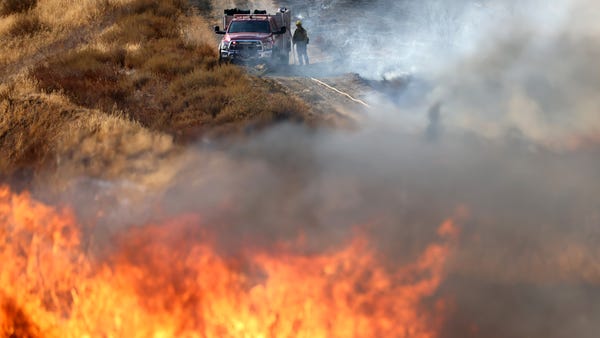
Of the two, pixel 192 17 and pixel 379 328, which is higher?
pixel 192 17

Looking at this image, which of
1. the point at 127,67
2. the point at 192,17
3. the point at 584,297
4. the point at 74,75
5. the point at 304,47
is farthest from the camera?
the point at 192,17

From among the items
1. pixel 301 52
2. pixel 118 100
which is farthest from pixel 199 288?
pixel 301 52

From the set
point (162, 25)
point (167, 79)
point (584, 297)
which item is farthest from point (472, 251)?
point (162, 25)

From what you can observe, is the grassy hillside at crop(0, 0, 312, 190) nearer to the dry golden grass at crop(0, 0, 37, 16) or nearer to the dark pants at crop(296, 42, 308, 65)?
the dark pants at crop(296, 42, 308, 65)

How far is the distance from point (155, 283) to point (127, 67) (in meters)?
10.3

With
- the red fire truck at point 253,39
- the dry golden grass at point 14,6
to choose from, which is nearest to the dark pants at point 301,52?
the red fire truck at point 253,39

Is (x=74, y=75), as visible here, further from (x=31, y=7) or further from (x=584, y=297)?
(x=584, y=297)

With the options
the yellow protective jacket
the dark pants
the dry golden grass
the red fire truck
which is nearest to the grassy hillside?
the red fire truck

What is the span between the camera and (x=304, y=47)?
73.2ft

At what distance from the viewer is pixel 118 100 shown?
658 inches

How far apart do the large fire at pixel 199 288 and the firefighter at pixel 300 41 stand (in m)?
12.0

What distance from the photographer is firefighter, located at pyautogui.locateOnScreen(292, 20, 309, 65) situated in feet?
71.7

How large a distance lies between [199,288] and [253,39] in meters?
11.8

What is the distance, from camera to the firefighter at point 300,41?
21859 mm
